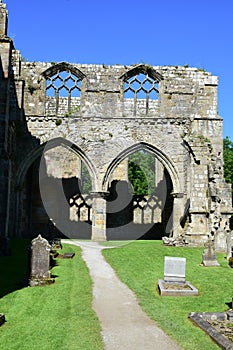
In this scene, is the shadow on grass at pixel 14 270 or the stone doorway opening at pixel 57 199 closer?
the shadow on grass at pixel 14 270

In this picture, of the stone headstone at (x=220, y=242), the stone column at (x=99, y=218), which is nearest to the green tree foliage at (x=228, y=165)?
the stone column at (x=99, y=218)

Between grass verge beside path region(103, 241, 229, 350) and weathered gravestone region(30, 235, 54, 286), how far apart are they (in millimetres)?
2005

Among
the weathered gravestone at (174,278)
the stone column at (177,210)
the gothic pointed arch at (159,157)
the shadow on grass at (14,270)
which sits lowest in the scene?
the shadow on grass at (14,270)

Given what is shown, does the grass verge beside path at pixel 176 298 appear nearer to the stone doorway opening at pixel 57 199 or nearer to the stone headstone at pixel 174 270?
the stone headstone at pixel 174 270

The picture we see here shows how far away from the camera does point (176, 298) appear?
8.65 metres

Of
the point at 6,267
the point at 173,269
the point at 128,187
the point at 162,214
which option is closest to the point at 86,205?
the point at 128,187

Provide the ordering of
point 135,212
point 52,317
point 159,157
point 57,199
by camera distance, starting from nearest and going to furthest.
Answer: point 52,317
point 159,157
point 57,199
point 135,212

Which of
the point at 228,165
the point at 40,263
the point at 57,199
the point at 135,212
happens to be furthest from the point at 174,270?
the point at 228,165

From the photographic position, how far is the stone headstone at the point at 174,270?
9828mm

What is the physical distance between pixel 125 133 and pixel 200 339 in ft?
53.0

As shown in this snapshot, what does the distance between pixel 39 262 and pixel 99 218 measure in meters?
11.3

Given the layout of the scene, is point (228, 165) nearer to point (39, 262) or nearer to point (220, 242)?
point (220, 242)

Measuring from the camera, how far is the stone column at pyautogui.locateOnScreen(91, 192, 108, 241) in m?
21.0

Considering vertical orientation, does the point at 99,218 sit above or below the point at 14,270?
above
